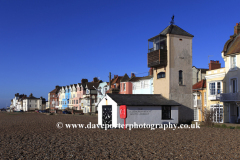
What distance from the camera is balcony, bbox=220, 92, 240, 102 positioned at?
31.4 m

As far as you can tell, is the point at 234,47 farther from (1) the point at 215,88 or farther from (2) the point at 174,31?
(2) the point at 174,31

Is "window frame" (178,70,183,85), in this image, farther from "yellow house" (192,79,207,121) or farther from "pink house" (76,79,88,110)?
"pink house" (76,79,88,110)

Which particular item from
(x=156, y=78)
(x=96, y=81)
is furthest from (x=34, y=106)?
(x=156, y=78)

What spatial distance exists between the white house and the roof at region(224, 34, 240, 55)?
1104 centimetres

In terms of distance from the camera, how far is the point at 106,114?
86.4 ft

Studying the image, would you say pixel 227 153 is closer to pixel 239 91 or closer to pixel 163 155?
pixel 163 155

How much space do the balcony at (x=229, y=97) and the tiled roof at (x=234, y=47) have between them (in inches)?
190

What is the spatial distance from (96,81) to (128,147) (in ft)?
239

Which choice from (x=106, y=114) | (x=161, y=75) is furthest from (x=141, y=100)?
(x=161, y=75)

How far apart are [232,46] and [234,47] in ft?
1.74

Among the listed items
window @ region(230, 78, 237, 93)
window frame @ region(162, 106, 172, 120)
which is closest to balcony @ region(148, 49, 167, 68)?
window frame @ region(162, 106, 172, 120)

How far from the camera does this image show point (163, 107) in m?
26.6

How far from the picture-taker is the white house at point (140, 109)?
80.8 ft

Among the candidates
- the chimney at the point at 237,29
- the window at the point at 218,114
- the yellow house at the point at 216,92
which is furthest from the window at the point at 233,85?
the chimney at the point at 237,29
